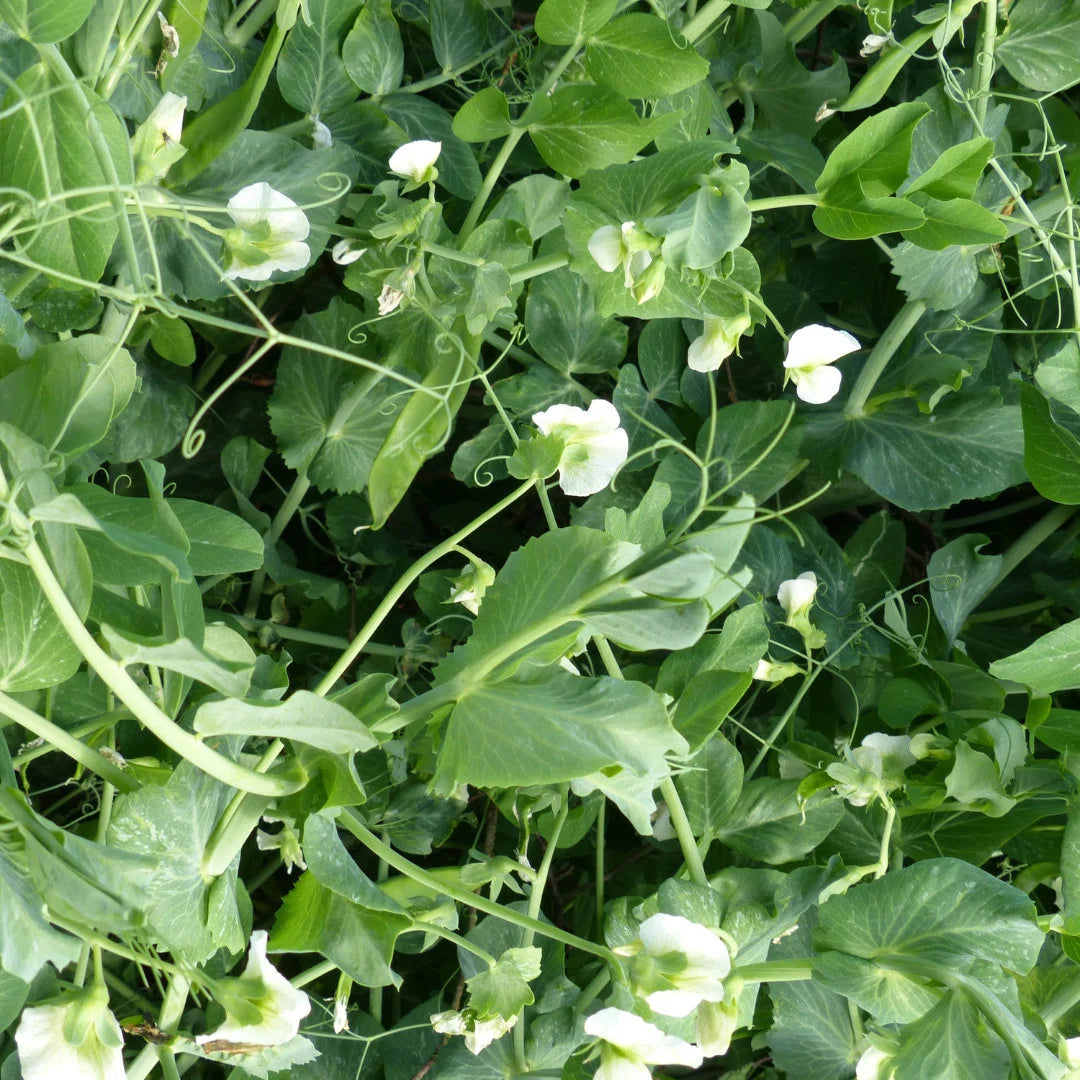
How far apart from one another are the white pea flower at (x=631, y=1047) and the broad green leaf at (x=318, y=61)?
517 mm

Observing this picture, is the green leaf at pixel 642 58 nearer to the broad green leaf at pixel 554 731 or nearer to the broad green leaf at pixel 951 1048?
the broad green leaf at pixel 554 731

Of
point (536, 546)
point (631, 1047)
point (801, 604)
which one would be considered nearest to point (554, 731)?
point (536, 546)

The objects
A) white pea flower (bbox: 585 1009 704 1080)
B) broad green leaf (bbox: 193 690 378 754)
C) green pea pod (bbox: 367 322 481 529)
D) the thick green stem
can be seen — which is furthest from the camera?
the thick green stem

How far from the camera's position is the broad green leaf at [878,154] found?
55 cm

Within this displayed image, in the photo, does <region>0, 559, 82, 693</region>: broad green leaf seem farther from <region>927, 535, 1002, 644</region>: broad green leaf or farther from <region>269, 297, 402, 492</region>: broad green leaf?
<region>927, 535, 1002, 644</region>: broad green leaf

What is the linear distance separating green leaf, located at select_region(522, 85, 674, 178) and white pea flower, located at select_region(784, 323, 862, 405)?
140 millimetres

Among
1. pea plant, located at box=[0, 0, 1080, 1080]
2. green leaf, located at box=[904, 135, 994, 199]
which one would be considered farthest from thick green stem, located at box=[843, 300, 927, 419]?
green leaf, located at box=[904, 135, 994, 199]

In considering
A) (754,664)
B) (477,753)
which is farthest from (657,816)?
(477,753)

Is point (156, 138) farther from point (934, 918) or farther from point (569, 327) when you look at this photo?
point (934, 918)

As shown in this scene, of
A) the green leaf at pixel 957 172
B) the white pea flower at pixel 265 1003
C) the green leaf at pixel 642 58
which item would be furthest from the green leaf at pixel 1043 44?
the white pea flower at pixel 265 1003

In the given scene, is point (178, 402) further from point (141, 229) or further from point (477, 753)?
point (477, 753)

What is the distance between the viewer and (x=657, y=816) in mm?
667

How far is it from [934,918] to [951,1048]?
7 cm

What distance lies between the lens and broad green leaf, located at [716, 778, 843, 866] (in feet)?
2.07
